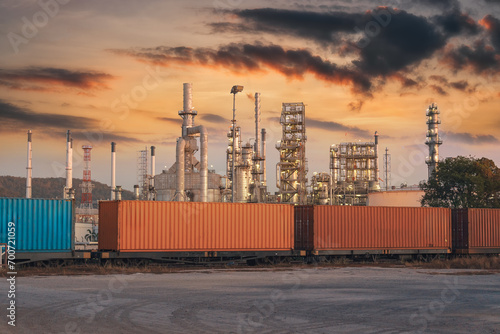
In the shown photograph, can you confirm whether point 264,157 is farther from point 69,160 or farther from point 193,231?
point 193,231

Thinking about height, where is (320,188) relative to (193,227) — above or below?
above

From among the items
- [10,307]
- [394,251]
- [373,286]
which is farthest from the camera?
[394,251]

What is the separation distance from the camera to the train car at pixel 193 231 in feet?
94.2

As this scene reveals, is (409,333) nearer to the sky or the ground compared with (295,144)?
nearer to the ground

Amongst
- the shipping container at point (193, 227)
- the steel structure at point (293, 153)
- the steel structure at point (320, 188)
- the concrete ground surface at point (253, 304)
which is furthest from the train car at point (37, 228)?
the steel structure at point (320, 188)

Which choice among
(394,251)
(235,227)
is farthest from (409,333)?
(394,251)

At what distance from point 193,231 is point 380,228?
438 inches

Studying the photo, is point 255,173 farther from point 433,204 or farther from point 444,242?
point 444,242

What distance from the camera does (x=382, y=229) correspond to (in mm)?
34781

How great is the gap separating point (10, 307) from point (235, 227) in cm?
1635

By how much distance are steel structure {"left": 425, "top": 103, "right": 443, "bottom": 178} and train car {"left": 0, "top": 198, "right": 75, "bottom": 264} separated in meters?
73.5

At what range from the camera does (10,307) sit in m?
15.6

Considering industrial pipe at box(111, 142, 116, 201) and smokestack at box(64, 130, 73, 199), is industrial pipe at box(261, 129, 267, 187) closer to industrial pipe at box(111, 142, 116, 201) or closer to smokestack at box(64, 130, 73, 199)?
industrial pipe at box(111, 142, 116, 201)

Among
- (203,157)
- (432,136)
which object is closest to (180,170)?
(203,157)
